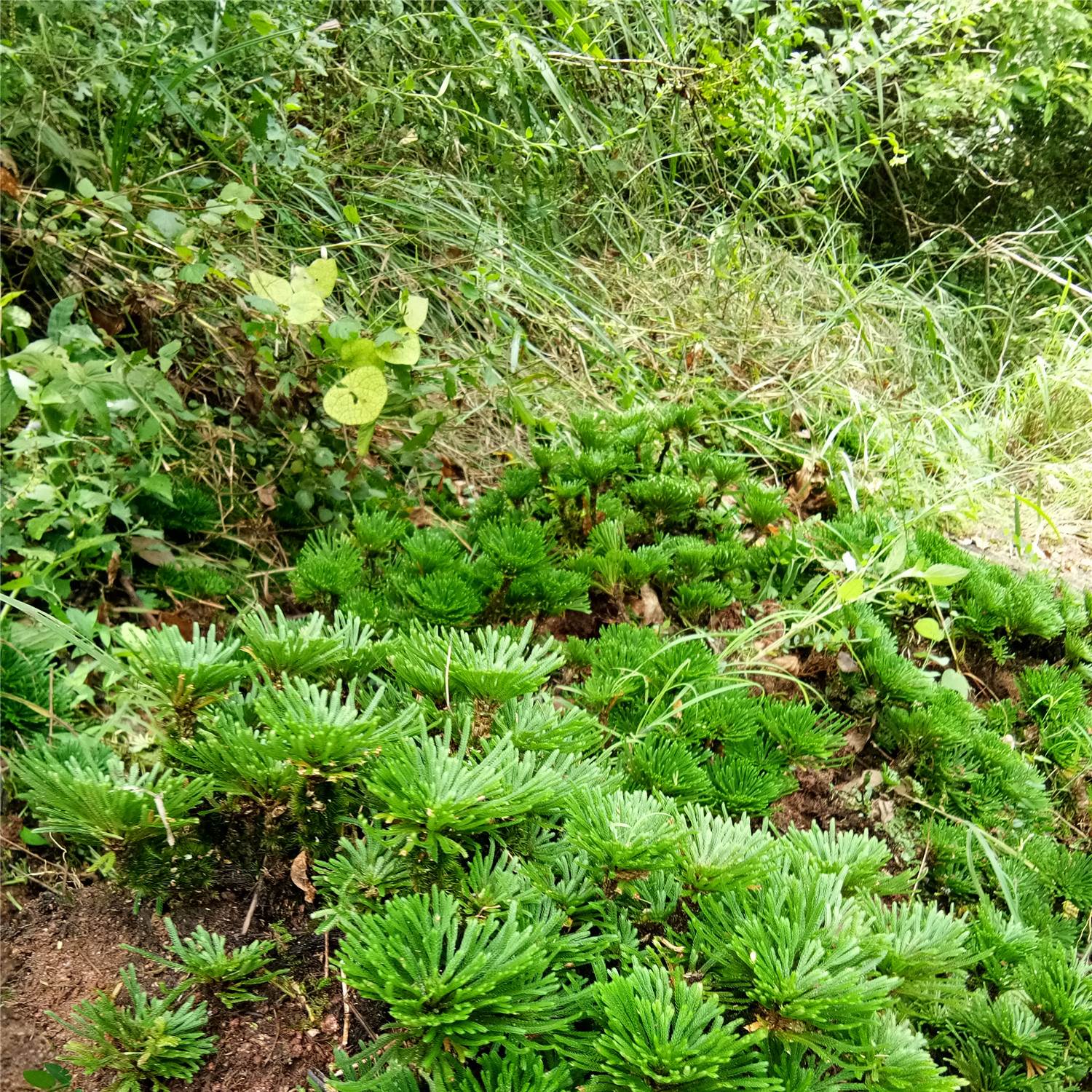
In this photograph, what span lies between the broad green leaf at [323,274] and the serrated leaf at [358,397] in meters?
0.17

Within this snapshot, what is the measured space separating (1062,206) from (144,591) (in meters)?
6.73

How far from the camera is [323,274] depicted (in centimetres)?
150

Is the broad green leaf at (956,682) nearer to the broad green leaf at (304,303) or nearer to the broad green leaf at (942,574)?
the broad green leaf at (942,574)

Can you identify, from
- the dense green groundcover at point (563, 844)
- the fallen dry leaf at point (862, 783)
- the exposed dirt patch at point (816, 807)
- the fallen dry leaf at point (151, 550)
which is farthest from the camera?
the fallen dry leaf at point (151, 550)

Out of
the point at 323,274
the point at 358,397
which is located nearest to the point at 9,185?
the point at 323,274

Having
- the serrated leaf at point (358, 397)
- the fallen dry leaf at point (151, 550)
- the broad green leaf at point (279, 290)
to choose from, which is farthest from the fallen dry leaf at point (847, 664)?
the fallen dry leaf at point (151, 550)

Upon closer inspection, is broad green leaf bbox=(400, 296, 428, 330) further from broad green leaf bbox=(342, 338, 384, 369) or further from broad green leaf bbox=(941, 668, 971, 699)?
broad green leaf bbox=(941, 668, 971, 699)

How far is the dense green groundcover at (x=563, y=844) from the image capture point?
62 centimetres

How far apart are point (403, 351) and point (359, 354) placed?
95mm

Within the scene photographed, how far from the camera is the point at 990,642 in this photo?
187cm

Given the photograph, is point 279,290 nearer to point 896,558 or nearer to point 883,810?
point 896,558

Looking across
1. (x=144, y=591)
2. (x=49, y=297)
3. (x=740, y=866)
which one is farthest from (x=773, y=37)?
(x=740, y=866)

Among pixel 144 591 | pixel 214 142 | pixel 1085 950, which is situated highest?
pixel 214 142

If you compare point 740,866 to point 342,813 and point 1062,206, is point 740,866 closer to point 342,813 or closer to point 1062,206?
point 342,813
